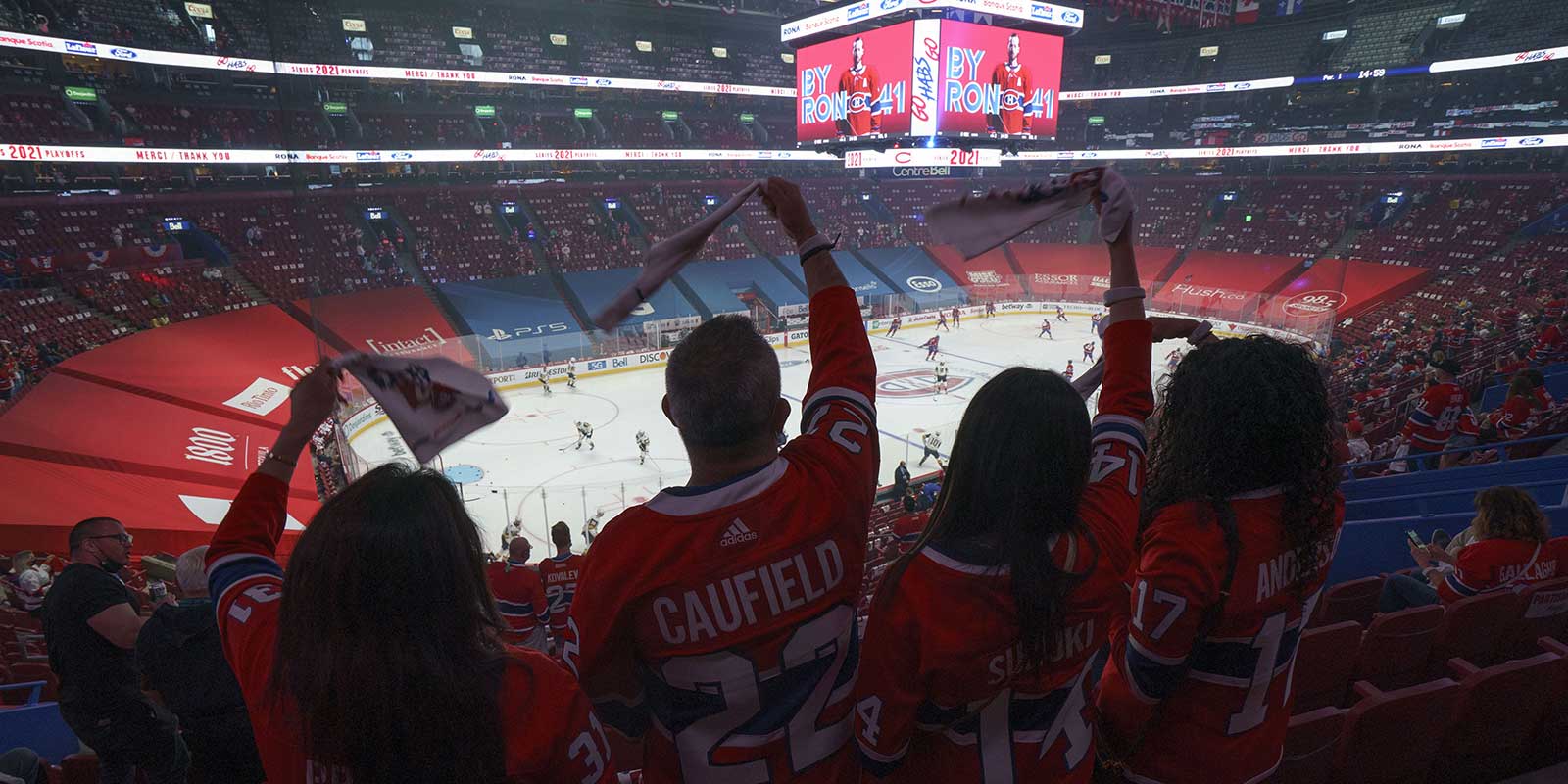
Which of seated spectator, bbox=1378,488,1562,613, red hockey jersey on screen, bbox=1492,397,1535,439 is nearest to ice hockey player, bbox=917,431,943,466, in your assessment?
red hockey jersey on screen, bbox=1492,397,1535,439

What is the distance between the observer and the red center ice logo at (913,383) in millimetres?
23469

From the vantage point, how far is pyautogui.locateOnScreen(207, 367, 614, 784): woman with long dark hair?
53.2 inches

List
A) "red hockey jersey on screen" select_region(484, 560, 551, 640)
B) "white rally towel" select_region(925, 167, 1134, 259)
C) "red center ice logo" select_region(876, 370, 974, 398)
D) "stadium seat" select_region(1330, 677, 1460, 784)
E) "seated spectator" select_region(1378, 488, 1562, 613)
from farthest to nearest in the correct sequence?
"red center ice logo" select_region(876, 370, 974, 398)
"red hockey jersey on screen" select_region(484, 560, 551, 640)
"seated spectator" select_region(1378, 488, 1562, 613)
"stadium seat" select_region(1330, 677, 1460, 784)
"white rally towel" select_region(925, 167, 1134, 259)

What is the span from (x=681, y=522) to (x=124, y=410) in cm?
1902

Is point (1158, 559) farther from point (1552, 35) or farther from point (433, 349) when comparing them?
point (1552, 35)

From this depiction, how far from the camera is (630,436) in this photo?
1930cm

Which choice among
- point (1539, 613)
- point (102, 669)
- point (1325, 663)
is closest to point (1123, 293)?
point (1325, 663)

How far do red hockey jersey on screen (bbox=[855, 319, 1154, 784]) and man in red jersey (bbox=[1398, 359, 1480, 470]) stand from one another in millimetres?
9013

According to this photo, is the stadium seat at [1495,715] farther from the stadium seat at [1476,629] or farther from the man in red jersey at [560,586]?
the man in red jersey at [560,586]

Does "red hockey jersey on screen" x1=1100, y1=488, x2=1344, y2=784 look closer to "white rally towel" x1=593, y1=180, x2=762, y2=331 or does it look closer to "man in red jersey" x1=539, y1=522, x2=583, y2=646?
"white rally towel" x1=593, y1=180, x2=762, y2=331

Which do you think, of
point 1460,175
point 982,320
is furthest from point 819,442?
point 1460,175

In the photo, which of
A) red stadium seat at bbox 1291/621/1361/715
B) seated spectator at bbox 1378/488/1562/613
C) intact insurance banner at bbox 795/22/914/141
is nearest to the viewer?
red stadium seat at bbox 1291/621/1361/715

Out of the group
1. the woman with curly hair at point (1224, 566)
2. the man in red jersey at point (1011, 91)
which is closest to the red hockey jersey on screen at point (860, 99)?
the man in red jersey at point (1011, 91)

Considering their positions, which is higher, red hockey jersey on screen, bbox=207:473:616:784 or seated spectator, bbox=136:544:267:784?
red hockey jersey on screen, bbox=207:473:616:784
